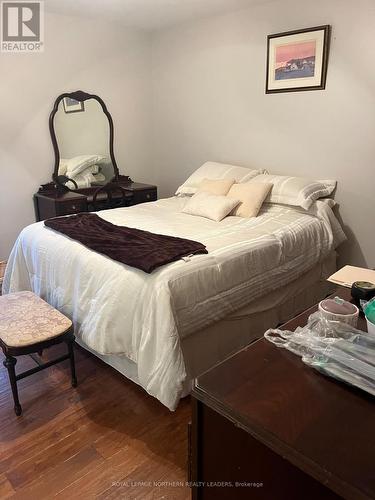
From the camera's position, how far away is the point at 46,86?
3.56 m

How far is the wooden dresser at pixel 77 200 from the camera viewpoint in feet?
11.5

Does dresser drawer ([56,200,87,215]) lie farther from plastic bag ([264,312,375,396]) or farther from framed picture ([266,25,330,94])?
plastic bag ([264,312,375,396])

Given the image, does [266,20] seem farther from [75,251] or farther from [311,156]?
[75,251]

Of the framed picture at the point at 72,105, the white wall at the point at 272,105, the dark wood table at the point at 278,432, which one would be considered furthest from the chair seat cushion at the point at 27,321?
the white wall at the point at 272,105

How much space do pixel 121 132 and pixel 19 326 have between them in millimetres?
2842

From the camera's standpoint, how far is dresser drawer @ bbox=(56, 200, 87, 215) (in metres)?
3.46

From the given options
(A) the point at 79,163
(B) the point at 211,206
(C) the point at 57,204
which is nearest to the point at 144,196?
(A) the point at 79,163

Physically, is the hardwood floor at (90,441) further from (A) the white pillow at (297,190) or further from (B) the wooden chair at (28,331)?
(A) the white pillow at (297,190)

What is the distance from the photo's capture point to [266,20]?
3.17 meters

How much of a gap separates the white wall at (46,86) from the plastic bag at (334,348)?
326cm

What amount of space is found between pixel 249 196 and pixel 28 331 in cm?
187

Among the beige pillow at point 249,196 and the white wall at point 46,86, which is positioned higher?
the white wall at point 46,86

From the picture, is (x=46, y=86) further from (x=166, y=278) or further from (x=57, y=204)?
(x=166, y=278)

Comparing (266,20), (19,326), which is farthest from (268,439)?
(266,20)
